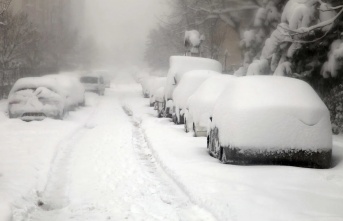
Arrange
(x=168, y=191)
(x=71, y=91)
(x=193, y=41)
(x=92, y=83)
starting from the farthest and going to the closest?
1. (x=92, y=83)
2. (x=193, y=41)
3. (x=71, y=91)
4. (x=168, y=191)

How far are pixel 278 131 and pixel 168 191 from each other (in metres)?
2.50

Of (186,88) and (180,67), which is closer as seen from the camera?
(186,88)

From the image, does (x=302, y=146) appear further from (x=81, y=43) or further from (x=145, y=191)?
(x=81, y=43)

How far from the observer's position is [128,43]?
197000 millimetres

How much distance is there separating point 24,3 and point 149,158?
2207 inches

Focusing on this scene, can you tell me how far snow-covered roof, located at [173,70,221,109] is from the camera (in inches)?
608

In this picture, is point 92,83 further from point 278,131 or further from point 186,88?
point 278,131

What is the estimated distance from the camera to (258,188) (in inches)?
282

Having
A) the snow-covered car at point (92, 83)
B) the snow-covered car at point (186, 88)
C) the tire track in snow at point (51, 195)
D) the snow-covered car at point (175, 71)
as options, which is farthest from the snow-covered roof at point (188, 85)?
the snow-covered car at point (92, 83)

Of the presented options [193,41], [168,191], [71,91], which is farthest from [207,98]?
[193,41]

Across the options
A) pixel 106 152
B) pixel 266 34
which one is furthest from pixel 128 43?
pixel 106 152

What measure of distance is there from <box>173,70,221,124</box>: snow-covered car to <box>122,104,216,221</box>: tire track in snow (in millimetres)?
3576

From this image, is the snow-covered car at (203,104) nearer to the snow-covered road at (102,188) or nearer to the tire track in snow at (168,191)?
the tire track in snow at (168,191)

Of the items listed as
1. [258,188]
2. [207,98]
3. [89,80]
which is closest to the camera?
[258,188]
